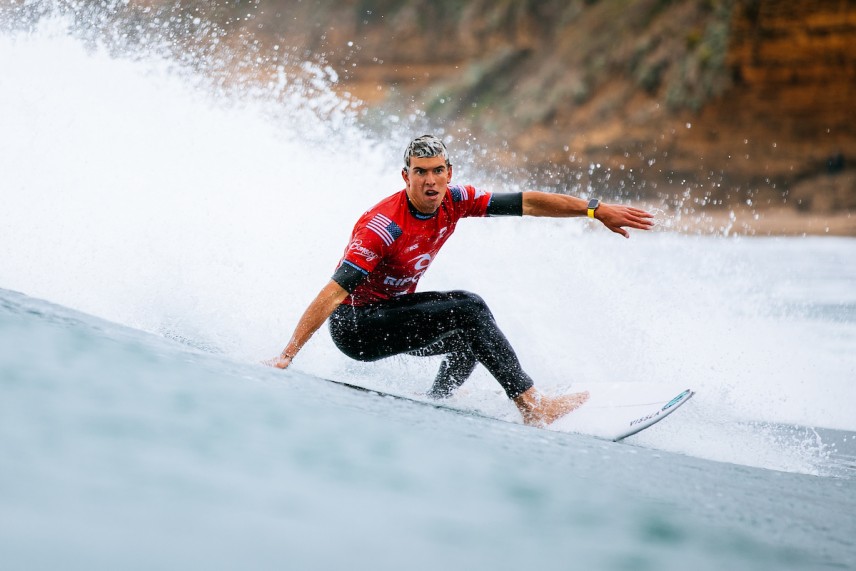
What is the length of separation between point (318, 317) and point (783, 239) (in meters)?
18.0

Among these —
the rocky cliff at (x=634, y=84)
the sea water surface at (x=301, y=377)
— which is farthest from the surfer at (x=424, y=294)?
the rocky cliff at (x=634, y=84)

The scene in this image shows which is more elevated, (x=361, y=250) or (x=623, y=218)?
(x=623, y=218)

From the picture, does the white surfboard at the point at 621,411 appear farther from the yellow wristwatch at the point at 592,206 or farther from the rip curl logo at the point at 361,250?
the rip curl logo at the point at 361,250

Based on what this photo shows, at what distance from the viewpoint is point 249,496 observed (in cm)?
232

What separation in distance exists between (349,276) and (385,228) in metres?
0.26

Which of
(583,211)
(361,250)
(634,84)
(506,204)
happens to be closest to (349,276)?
(361,250)

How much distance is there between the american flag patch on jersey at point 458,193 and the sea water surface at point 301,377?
96 centimetres

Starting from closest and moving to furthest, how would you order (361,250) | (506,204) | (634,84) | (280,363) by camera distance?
1. (280,363)
2. (361,250)
3. (506,204)
4. (634,84)

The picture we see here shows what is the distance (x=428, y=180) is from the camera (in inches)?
167

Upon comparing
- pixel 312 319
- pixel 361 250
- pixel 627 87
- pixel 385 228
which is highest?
pixel 627 87

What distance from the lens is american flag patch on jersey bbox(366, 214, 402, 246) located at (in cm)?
427

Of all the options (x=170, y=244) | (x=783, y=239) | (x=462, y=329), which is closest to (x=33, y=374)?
(x=462, y=329)

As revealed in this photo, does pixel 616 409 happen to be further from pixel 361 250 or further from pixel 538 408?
pixel 361 250

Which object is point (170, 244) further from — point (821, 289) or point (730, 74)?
point (730, 74)
